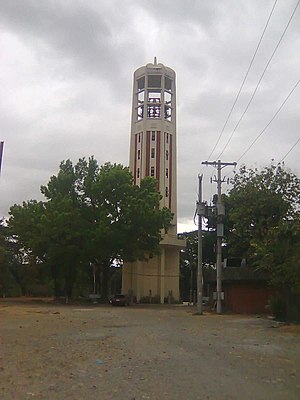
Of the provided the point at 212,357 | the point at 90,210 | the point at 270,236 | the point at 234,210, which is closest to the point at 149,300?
the point at 90,210

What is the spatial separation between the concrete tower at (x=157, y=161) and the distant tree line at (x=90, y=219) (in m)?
11.6

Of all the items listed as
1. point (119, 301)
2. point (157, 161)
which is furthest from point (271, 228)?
point (157, 161)

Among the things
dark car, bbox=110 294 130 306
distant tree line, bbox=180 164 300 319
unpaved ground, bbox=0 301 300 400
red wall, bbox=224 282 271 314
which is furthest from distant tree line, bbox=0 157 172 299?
unpaved ground, bbox=0 301 300 400

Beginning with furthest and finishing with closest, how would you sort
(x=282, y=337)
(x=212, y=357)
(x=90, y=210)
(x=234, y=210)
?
(x=90, y=210)
(x=234, y=210)
(x=282, y=337)
(x=212, y=357)

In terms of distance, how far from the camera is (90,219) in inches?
2213

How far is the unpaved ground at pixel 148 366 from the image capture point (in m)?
9.20

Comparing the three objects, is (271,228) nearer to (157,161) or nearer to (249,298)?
(249,298)

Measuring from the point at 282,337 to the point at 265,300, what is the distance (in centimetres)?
2129

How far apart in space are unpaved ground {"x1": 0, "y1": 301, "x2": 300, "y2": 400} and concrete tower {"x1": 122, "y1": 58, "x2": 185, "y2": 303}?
169ft

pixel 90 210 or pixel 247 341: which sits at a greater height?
pixel 90 210

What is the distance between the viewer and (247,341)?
1814 centimetres

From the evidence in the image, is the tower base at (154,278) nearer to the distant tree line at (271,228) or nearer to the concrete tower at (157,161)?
the concrete tower at (157,161)

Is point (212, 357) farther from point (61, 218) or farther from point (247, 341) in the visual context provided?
point (61, 218)

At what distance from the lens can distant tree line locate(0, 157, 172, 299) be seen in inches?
2121
